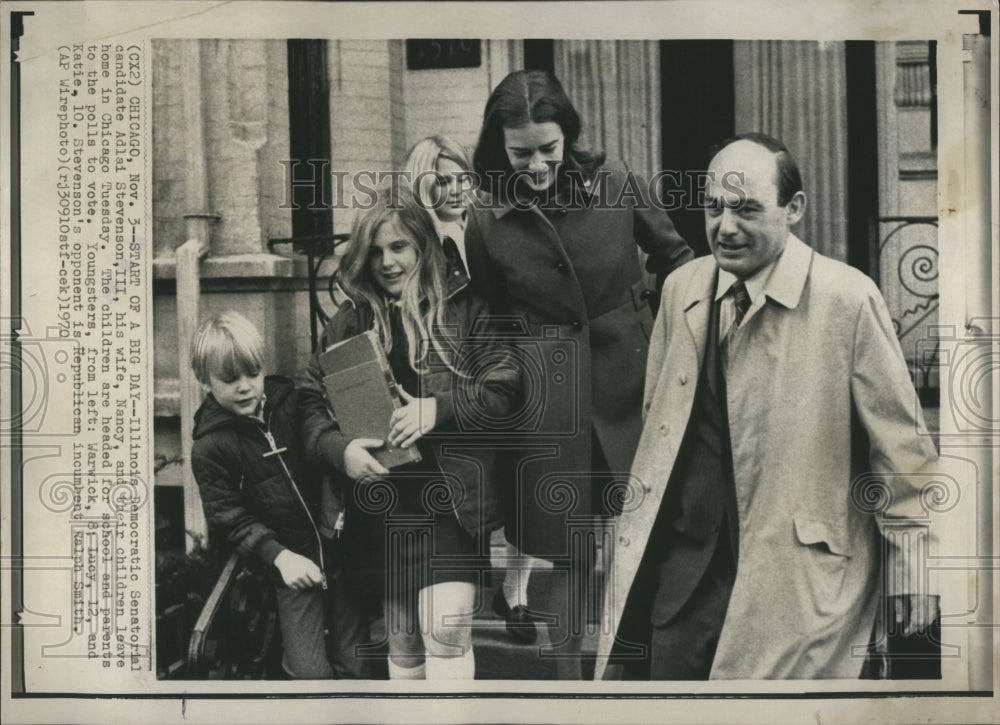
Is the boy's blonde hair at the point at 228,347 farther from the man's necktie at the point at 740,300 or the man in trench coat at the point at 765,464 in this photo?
the man's necktie at the point at 740,300

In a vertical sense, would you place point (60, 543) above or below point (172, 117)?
below

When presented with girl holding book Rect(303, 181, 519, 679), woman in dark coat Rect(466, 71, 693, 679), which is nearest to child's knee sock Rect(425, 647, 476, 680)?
girl holding book Rect(303, 181, 519, 679)

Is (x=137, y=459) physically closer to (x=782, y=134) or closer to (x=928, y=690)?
(x=782, y=134)

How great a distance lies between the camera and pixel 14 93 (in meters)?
3.48

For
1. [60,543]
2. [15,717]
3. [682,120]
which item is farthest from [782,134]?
[15,717]

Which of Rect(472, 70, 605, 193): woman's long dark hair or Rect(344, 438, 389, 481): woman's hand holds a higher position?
A: Rect(472, 70, 605, 193): woman's long dark hair

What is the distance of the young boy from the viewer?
3.46m

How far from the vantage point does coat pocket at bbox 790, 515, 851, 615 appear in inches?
133

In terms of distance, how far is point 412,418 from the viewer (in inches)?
135

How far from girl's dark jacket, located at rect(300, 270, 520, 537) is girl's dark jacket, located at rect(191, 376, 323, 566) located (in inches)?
Answer: 4.7

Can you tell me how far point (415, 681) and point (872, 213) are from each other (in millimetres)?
2334
